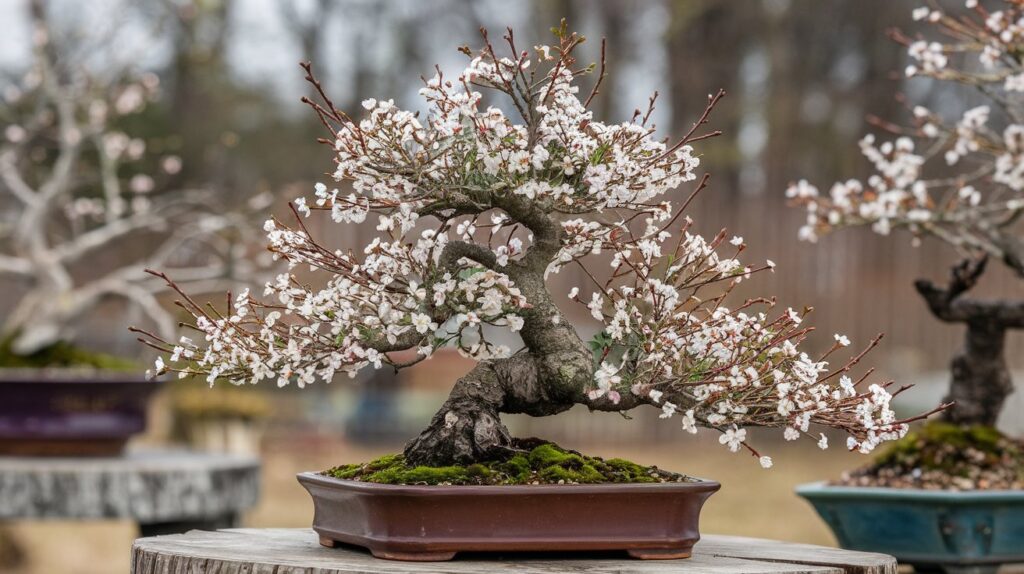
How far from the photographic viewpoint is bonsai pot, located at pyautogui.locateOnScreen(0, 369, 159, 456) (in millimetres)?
5734

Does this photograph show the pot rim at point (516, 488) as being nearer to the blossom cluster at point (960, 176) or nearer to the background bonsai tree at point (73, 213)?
the blossom cluster at point (960, 176)

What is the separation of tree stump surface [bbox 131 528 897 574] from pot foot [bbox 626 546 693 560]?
0.02 m

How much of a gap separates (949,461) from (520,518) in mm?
1844

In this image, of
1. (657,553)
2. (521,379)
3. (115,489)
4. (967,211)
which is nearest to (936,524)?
(967,211)

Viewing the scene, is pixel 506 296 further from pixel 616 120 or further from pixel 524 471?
pixel 616 120

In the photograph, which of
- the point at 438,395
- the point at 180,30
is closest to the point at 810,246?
the point at 438,395

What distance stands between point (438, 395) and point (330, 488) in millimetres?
10614

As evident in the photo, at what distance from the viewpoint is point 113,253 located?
1267cm

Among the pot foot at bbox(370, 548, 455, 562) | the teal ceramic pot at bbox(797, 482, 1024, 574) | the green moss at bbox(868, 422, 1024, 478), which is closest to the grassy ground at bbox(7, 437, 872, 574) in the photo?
the green moss at bbox(868, 422, 1024, 478)

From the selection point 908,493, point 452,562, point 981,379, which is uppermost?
point 981,379

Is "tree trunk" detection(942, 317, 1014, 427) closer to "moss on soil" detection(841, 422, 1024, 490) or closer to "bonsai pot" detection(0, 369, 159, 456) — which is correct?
"moss on soil" detection(841, 422, 1024, 490)

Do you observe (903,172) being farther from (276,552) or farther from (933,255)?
(933,255)

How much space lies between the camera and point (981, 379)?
13.6 ft

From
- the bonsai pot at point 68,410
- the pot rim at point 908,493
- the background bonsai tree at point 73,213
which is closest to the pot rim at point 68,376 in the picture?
the bonsai pot at point 68,410
